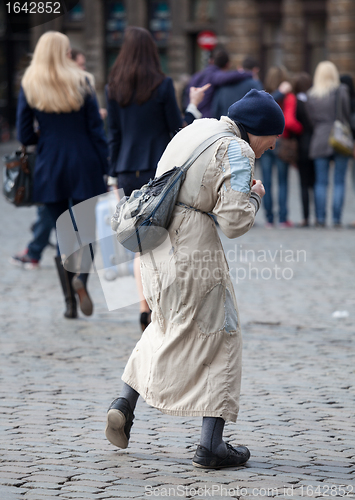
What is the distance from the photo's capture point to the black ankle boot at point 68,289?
690 centimetres

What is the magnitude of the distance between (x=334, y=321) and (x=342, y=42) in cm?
1923

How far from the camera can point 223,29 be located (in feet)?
97.5

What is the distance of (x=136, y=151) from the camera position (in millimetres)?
6336

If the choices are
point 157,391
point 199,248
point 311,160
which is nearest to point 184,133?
point 199,248

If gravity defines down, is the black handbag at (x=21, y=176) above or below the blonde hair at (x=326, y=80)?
above

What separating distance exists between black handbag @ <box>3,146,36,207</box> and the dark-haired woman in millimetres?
1482

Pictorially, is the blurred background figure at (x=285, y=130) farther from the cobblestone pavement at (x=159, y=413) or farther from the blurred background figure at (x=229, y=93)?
the cobblestone pavement at (x=159, y=413)

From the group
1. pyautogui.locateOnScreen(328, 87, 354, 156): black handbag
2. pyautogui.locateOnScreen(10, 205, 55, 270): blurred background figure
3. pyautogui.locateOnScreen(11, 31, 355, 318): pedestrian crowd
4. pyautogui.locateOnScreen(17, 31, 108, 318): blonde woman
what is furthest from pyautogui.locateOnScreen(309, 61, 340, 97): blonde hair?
pyautogui.locateOnScreen(17, 31, 108, 318): blonde woman

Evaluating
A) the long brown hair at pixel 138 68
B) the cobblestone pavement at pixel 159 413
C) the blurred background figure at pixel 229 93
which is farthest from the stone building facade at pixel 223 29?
the long brown hair at pixel 138 68

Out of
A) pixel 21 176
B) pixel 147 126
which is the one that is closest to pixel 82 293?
pixel 147 126

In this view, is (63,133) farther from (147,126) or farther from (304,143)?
(304,143)

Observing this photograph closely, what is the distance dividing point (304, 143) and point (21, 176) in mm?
5697

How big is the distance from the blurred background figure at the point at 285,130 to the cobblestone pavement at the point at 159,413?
366cm

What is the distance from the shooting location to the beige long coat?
3686 mm
